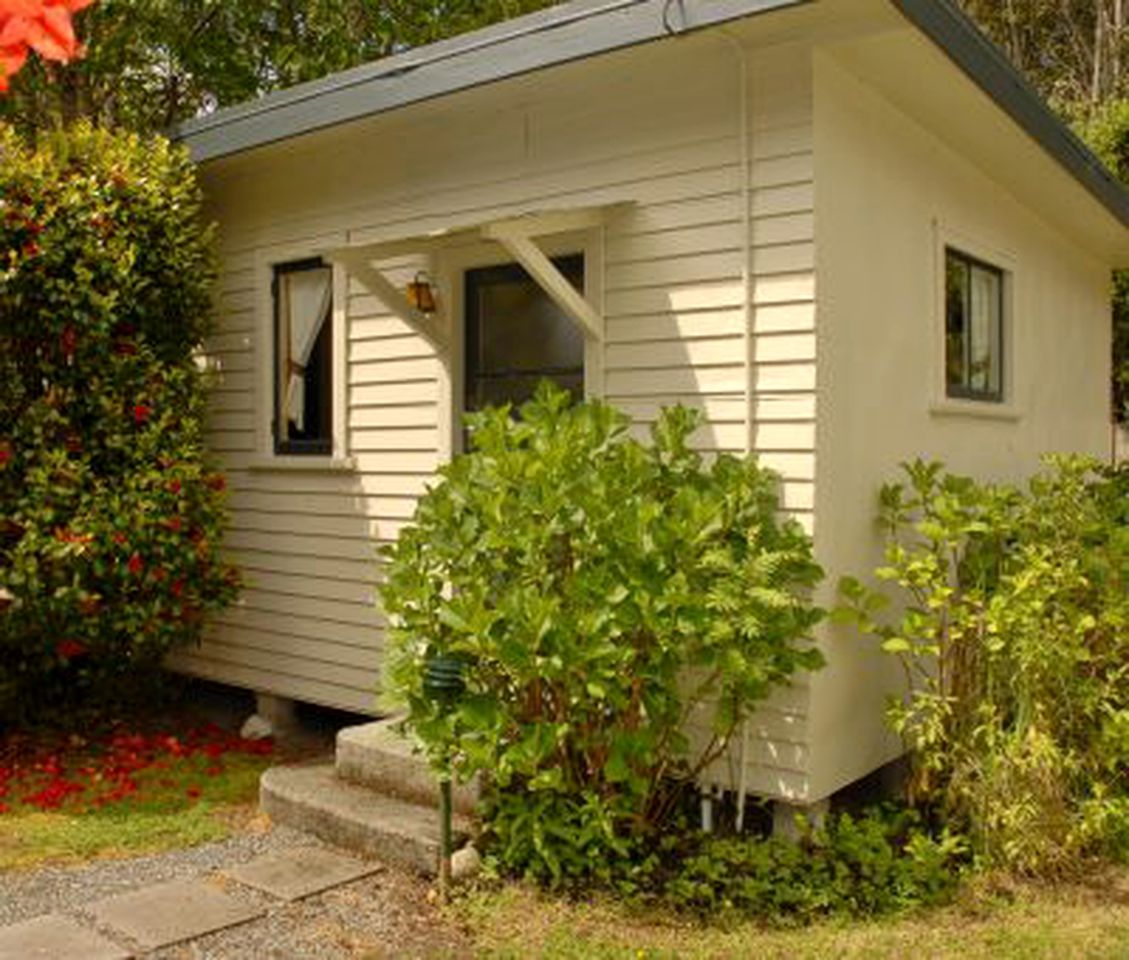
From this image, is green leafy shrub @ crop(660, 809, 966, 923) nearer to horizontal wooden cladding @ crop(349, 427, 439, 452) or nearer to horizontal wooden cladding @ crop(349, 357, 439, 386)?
horizontal wooden cladding @ crop(349, 427, 439, 452)

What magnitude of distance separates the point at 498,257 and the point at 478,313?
1.06 ft

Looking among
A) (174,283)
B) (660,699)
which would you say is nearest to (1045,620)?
(660,699)

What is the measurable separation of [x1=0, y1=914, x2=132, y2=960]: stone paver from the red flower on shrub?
2003 mm

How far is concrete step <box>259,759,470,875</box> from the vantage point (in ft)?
13.7

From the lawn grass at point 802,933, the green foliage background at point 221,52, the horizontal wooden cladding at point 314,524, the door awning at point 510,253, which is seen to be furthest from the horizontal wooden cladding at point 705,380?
the green foliage background at point 221,52

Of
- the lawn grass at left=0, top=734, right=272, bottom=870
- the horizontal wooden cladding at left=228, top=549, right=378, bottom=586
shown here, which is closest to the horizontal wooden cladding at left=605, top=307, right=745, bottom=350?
the horizontal wooden cladding at left=228, top=549, right=378, bottom=586

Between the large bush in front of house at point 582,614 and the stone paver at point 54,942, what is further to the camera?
the large bush in front of house at point 582,614

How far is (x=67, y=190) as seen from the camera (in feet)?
17.8

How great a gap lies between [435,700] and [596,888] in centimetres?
89

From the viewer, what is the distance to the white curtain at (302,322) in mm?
6250

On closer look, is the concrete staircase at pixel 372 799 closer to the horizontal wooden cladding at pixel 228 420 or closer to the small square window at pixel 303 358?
the small square window at pixel 303 358

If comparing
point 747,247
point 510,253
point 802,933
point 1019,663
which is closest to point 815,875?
point 802,933

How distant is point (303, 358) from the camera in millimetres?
6355

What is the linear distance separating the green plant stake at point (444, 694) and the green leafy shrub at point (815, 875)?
79cm
